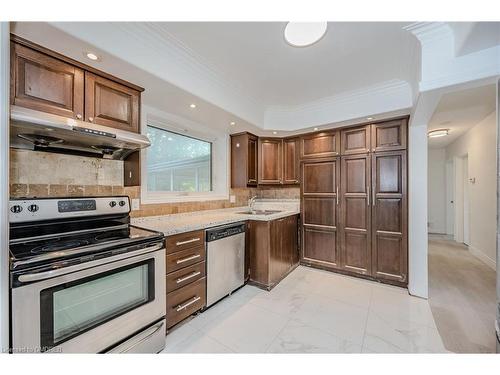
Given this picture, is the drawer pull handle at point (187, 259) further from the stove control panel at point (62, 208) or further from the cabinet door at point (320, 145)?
the cabinet door at point (320, 145)

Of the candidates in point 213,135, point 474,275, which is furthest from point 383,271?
point 213,135

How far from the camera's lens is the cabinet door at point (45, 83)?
124 cm

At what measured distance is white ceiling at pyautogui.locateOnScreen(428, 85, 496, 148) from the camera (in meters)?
2.16

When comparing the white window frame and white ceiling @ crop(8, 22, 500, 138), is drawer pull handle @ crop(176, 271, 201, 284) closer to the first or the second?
the white window frame

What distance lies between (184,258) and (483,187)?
467 cm

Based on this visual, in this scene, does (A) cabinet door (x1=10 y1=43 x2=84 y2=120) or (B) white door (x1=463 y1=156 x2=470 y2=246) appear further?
(B) white door (x1=463 y1=156 x2=470 y2=246)

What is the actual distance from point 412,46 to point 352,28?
60 centimetres

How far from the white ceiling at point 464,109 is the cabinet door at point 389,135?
435 millimetres

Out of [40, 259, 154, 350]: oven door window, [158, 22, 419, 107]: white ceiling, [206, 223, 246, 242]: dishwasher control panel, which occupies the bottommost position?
[40, 259, 154, 350]: oven door window

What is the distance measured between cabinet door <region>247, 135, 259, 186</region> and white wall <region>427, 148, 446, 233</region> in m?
5.38

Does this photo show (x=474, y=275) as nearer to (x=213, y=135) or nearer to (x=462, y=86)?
(x=462, y=86)

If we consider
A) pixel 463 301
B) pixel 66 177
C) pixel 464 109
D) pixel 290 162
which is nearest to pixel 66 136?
pixel 66 177

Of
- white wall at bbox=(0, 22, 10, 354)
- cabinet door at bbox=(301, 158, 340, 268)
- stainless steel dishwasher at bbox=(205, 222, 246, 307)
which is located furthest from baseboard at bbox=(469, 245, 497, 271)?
white wall at bbox=(0, 22, 10, 354)

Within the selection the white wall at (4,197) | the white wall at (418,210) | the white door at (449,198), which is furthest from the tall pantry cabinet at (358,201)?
the white door at (449,198)
